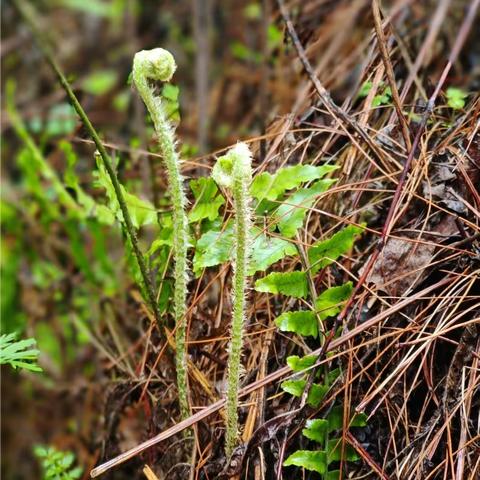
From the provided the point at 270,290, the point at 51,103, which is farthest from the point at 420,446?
the point at 51,103

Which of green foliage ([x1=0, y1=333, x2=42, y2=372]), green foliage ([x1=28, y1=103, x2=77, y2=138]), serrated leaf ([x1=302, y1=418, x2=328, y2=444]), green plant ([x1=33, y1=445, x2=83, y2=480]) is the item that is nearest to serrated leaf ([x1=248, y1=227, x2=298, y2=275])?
serrated leaf ([x1=302, y1=418, x2=328, y2=444])

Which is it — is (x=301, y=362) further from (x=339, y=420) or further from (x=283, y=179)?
(x=283, y=179)

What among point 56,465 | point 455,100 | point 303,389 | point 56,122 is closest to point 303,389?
point 303,389

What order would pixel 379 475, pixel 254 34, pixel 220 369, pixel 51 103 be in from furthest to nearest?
1. pixel 254 34
2. pixel 51 103
3. pixel 220 369
4. pixel 379 475

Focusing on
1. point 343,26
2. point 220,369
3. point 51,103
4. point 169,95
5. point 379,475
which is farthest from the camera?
point 51,103

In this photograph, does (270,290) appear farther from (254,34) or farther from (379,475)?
(254,34)

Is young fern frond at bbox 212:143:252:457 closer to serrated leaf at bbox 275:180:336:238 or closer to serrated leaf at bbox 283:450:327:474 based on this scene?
serrated leaf at bbox 283:450:327:474

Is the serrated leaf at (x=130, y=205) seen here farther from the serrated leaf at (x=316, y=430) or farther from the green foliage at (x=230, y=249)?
the serrated leaf at (x=316, y=430)
